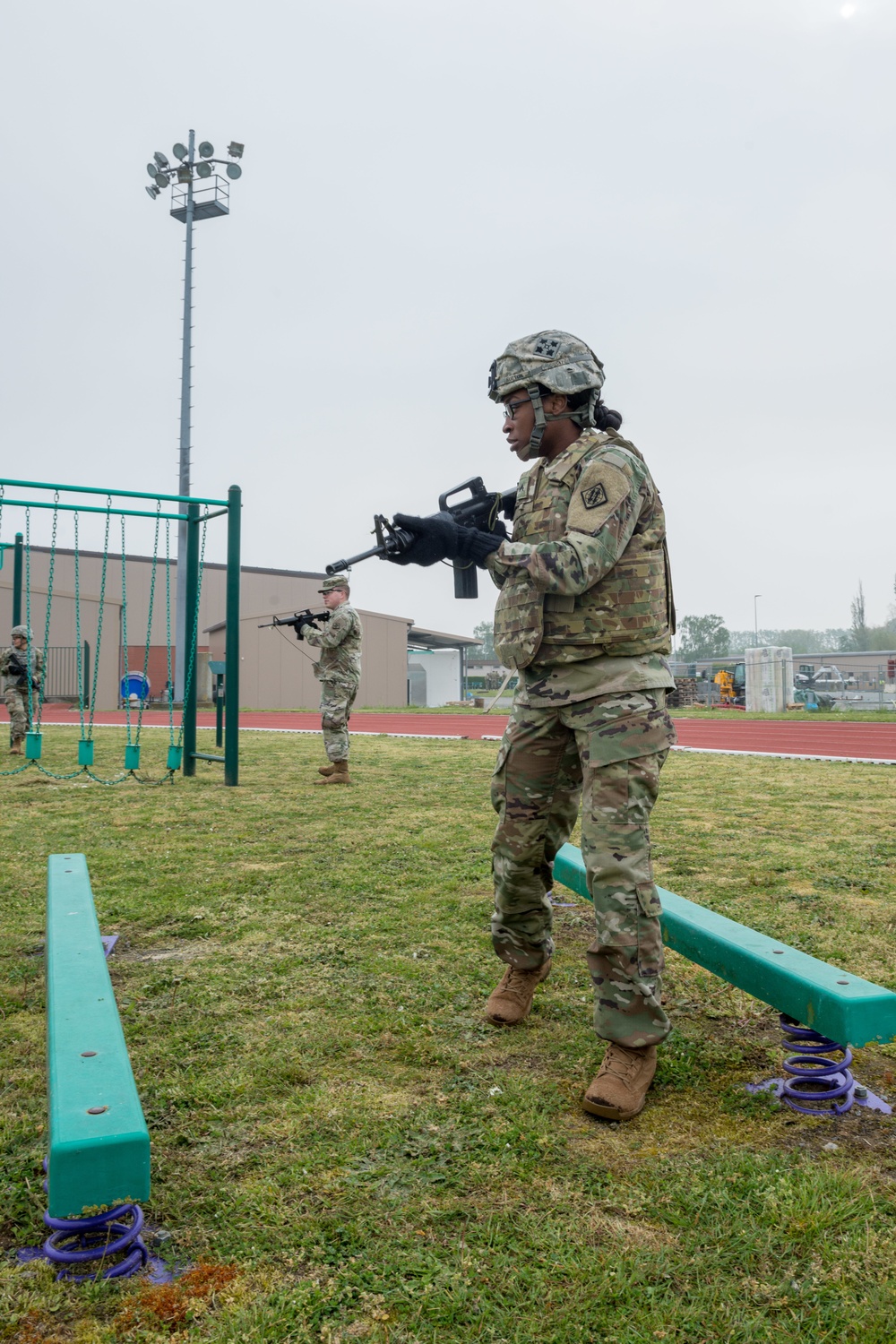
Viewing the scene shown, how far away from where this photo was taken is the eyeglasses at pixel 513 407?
3.02 meters

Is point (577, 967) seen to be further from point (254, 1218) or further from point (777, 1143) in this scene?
point (254, 1218)

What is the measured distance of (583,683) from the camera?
2.75m

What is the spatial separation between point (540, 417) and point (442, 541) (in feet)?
1.58

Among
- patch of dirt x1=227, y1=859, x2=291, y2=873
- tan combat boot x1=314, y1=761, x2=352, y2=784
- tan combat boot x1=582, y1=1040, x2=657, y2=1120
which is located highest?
tan combat boot x1=314, y1=761, x2=352, y2=784

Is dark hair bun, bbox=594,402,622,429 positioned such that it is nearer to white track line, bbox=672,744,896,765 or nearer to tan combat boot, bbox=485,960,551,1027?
tan combat boot, bbox=485,960,551,1027

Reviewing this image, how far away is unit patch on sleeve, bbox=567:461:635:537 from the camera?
2.65 meters

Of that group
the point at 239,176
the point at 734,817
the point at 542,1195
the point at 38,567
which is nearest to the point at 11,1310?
the point at 542,1195

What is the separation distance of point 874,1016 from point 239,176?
3335 centimetres

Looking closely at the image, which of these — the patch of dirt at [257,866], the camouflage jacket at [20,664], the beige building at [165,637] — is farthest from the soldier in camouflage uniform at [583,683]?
the beige building at [165,637]

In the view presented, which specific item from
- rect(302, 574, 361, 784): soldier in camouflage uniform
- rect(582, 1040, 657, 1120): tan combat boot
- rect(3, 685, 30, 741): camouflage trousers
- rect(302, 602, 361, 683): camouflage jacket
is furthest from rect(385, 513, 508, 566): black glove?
rect(3, 685, 30, 741): camouflage trousers

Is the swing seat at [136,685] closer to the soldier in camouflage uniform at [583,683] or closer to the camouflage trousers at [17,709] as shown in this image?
the camouflage trousers at [17,709]

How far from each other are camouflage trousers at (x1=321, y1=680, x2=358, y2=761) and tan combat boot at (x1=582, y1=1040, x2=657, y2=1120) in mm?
6952

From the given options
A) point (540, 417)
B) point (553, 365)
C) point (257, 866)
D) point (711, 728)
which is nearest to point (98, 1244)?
point (540, 417)

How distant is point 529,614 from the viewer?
2828mm
